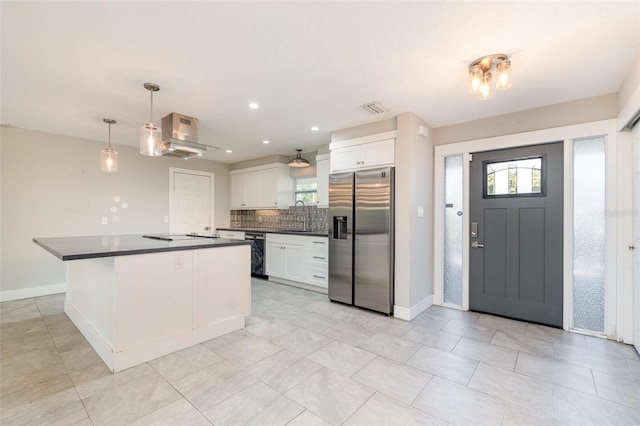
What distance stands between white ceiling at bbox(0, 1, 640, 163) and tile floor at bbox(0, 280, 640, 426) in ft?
7.95

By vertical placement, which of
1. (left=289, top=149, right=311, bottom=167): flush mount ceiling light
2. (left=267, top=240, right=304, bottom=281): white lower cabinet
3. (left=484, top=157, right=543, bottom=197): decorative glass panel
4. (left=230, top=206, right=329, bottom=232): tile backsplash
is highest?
(left=289, top=149, right=311, bottom=167): flush mount ceiling light

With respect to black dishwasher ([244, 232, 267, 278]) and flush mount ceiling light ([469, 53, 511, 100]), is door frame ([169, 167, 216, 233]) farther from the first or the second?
flush mount ceiling light ([469, 53, 511, 100])

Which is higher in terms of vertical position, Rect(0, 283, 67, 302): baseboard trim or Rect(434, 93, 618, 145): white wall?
Rect(434, 93, 618, 145): white wall

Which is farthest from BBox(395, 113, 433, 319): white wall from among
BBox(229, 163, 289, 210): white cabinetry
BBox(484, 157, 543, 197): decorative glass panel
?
BBox(229, 163, 289, 210): white cabinetry

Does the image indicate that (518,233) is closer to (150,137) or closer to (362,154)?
(362,154)

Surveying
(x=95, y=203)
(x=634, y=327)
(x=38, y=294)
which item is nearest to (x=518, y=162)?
(x=634, y=327)

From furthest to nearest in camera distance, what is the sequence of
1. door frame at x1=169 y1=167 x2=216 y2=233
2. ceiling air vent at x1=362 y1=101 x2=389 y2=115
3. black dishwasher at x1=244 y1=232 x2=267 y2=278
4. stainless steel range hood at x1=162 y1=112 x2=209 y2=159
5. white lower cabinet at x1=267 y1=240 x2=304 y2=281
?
door frame at x1=169 y1=167 x2=216 y2=233 → black dishwasher at x1=244 y1=232 x2=267 y2=278 → white lower cabinet at x1=267 y1=240 x2=304 y2=281 → stainless steel range hood at x1=162 y1=112 x2=209 y2=159 → ceiling air vent at x1=362 y1=101 x2=389 y2=115

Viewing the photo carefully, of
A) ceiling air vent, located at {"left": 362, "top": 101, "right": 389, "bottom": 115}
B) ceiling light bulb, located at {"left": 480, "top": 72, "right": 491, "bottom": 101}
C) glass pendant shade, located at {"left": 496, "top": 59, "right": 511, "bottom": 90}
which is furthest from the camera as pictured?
→ ceiling air vent, located at {"left": 362, "top": 101, "right": 389, "bottom": 115}

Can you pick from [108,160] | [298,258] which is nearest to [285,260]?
[298,258]

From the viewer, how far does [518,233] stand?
331cm

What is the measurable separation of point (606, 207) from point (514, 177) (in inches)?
33.5

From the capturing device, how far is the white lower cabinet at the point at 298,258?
4372mm

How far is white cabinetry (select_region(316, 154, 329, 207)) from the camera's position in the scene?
15.4 ft

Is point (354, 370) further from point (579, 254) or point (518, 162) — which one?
point (518, 162)
